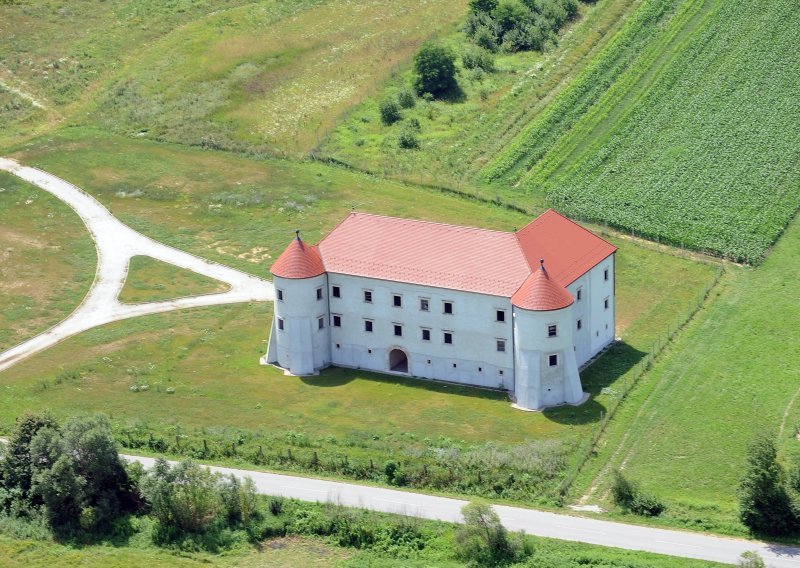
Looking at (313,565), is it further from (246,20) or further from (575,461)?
(246,20)

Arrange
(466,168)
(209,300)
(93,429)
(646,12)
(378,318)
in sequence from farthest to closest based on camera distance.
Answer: (646,12) → (466,168) → (209,300) → (378,318) → (93,429)

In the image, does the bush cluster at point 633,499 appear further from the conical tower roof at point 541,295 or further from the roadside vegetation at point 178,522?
the conical tower roof at point 541,295

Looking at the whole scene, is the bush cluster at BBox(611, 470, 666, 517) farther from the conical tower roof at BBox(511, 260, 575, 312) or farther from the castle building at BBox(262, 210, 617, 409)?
the conical tower roof at BBox(511, 260, 575, 312)

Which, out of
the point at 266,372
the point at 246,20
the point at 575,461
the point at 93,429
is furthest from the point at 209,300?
the point at 246,20

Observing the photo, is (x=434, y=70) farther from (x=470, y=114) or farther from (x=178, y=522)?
(x=178, y=522)

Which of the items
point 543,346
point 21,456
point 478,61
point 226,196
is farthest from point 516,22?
point 21,456
